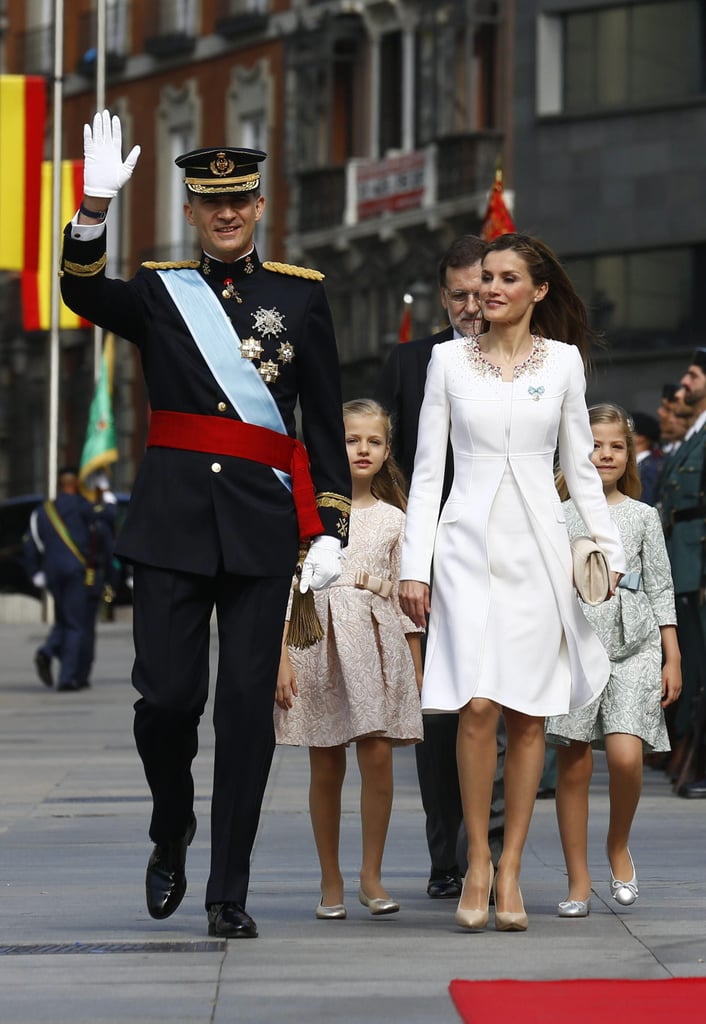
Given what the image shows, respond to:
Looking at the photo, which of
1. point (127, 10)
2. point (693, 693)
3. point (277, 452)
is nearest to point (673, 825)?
point (693, 693)

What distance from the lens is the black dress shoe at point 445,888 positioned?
26.8 ft

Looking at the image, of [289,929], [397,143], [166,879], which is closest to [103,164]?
[166,879]

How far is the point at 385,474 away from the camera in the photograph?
8328 millimetres

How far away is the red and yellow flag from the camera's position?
30688 mm

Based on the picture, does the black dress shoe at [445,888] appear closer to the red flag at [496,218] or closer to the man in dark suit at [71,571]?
the red flag at [496,218]

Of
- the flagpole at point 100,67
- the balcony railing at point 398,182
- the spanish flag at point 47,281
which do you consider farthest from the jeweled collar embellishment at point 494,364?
the balcony railing at point 398,182

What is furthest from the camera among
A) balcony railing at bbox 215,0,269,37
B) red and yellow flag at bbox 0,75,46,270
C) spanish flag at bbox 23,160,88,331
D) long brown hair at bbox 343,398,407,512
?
balcony railing at bbox 215,0,269,37

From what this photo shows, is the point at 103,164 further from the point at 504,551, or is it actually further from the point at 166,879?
the point at 166,879

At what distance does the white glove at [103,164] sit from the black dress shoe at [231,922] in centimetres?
192

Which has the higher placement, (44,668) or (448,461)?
(448,461)

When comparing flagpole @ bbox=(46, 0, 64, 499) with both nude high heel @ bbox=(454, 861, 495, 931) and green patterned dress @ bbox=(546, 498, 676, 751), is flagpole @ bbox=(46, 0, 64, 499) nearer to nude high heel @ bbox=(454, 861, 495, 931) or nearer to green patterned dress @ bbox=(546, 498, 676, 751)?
green patterned dress @ bbox=(546, 498, 676, 751)

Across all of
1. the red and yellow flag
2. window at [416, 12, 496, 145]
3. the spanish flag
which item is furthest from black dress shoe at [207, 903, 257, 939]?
window at [416, 12, 496, 145]

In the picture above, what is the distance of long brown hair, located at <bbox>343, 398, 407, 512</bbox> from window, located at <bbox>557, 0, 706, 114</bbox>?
30.4 metres

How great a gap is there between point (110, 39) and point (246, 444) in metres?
46.7
